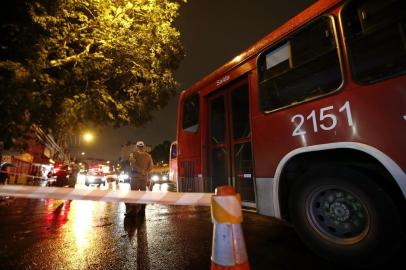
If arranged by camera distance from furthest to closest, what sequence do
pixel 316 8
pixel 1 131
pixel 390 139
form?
pixel 1 131, pixel 316 8, pixel 390 139

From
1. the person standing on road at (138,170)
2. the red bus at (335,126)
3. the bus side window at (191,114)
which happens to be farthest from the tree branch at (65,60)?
the red bus at (335,126)

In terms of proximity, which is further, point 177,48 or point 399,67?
point 177,48

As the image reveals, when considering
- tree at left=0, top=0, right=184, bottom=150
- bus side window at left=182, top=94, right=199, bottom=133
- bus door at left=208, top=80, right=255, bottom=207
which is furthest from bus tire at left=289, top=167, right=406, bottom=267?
tree at left=0, top=0, right=184, bottom=150

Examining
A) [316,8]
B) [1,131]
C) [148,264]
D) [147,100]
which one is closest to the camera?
[148,264]

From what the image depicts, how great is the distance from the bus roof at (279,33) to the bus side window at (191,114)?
969 millimetres

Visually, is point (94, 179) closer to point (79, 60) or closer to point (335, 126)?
point (79, 60)

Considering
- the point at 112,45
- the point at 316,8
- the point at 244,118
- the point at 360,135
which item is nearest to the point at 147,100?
the point at 112,45

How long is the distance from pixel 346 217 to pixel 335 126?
1.03 m

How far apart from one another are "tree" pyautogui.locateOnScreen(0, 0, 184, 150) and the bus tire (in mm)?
6004

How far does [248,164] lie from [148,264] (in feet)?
8.08

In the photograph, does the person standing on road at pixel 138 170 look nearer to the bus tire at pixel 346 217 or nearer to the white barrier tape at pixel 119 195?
the white barrier tape at pixel 119 195

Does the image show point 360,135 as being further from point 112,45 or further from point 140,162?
point 112,45

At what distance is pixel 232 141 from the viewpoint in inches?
198

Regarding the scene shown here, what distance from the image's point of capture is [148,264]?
3.08 metres
